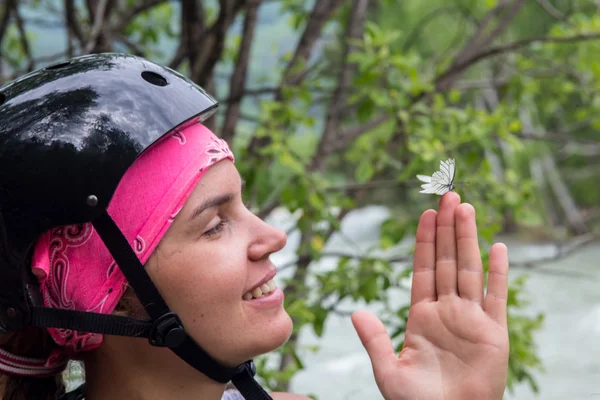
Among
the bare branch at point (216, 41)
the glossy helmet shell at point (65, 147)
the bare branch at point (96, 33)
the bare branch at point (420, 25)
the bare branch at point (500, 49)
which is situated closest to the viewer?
the glossy helmet shell at point (65, 147)

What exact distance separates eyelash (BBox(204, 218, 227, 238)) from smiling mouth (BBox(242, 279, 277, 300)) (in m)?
0.18

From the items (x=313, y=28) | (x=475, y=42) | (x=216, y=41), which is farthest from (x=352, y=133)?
(x=216, y=41)

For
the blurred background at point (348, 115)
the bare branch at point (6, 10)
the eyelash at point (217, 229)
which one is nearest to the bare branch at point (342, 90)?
the blurred background at point (348, 115)

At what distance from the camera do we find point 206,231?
77.4 inches

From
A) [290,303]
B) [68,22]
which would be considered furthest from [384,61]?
[68,22]

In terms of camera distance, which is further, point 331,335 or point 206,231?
point 331,335

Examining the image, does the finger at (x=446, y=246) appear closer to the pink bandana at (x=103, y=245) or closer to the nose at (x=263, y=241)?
the nose at (x=263, y=241)

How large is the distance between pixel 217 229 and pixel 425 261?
547 millimetres

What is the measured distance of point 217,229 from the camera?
6.50ft

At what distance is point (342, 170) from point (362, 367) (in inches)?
105

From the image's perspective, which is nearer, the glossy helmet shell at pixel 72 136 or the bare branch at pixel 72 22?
the glossy helmet shell at pixel 72 136

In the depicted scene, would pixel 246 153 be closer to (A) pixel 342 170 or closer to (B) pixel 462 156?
(B) pixel 462 156

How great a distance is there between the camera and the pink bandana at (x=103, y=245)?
1889mm

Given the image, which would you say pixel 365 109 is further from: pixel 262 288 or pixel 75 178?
pixel 75 178
